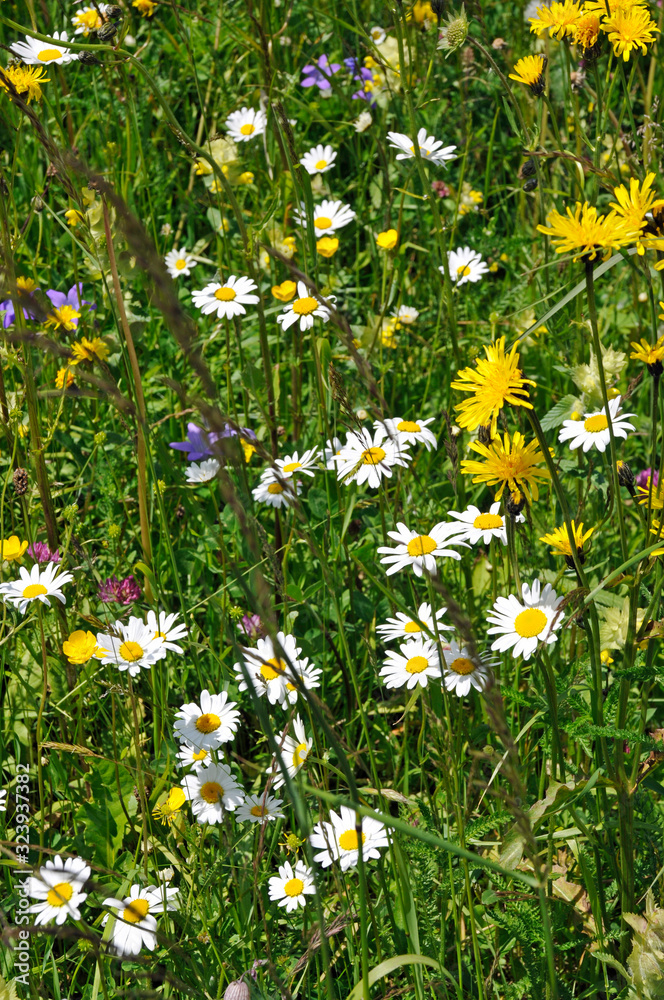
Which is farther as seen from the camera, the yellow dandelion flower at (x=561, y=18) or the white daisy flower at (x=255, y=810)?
the yellow dandelion flower at (x=561, y=18)

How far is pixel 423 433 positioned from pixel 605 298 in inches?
46.1

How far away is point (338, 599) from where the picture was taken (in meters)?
1.53

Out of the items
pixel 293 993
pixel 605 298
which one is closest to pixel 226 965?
pixel 293 993

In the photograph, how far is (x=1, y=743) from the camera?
1.72 meters

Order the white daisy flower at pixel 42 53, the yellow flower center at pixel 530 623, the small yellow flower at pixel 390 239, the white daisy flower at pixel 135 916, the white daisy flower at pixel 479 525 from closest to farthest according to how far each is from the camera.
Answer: the white daisy flower at pixel 135 916, the yellow flower center at pixel 530 623, the white daisy flower at pixel 479 525, the white daisy flower at pixel 42 53, the small yellow flower at pixel 390 239

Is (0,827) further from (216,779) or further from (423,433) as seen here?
(423,433)

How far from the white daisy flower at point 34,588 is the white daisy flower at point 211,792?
40 cm

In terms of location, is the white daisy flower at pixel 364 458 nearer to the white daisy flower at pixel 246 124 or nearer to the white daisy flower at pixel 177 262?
the white daisy flower at pixel 177 262

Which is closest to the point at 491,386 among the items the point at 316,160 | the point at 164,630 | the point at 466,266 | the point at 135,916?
the point at 164,630

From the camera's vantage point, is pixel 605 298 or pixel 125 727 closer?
pixel 125 727

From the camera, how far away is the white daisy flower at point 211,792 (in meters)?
1.39

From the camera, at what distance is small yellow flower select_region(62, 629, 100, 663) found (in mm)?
1581

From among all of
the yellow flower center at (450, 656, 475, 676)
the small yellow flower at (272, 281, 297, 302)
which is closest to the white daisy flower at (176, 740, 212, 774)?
the yellow flower center at (450, 656, 475, 676)

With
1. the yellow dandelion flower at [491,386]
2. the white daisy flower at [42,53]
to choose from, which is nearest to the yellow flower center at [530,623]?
the yellow dandelion flower at [491,386]
